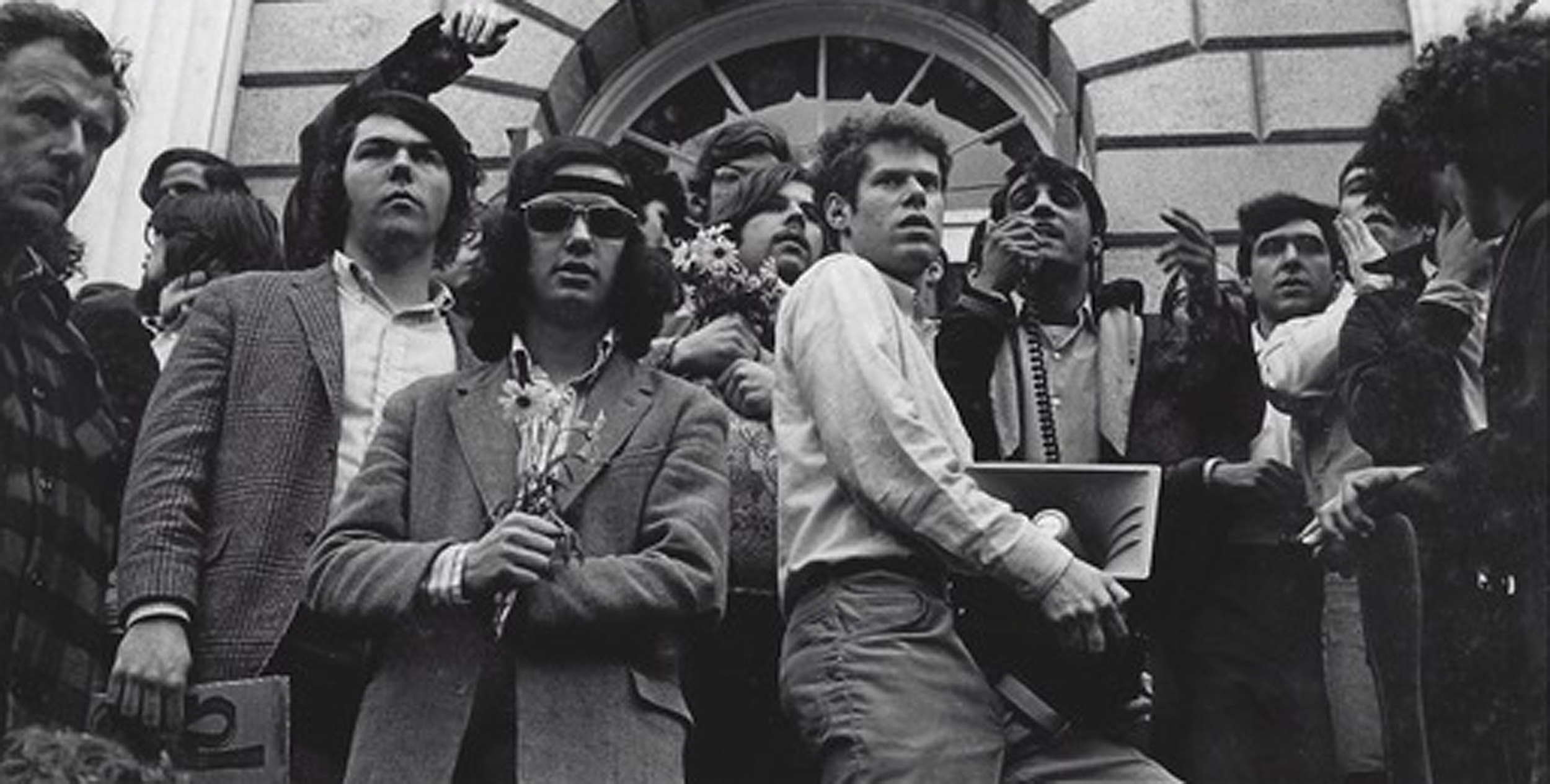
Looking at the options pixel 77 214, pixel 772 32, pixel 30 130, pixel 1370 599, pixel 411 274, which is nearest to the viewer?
pixel 1370 599

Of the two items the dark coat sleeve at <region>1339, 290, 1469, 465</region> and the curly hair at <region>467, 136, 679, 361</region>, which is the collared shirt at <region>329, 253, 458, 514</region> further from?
the dark coat sleeve at <region>1339, 290, 1469, 465</region>

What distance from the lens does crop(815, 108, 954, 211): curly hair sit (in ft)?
17.4

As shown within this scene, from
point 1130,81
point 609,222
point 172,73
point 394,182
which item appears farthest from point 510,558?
point 172,73

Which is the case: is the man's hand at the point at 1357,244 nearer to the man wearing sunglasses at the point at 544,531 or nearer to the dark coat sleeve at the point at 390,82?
the man wearing sunglasses at the point at 544,531

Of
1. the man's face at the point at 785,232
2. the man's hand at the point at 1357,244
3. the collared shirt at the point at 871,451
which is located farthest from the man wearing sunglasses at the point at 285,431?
the man's hand at the point at 1357,244

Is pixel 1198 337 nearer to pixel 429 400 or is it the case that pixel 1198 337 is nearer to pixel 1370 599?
pixel 1370 599

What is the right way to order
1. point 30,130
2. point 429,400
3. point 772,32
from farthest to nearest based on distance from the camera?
1. point 772,32
2. point 30,130
3. point 429,400

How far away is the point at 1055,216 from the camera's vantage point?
18.8 feet

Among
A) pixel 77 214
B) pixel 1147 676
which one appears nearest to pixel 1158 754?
pixel 1147 676

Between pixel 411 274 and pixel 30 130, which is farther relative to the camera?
pixel 411 274

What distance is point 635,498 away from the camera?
437 cm

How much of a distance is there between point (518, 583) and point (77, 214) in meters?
6.54

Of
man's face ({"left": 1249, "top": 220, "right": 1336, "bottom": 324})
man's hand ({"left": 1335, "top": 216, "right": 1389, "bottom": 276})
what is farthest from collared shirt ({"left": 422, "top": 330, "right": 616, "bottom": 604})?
man's face ({"left": 1249, "top": 220, "right": 1336, "bottom": 324})

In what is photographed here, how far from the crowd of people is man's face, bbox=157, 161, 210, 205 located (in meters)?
1.43
